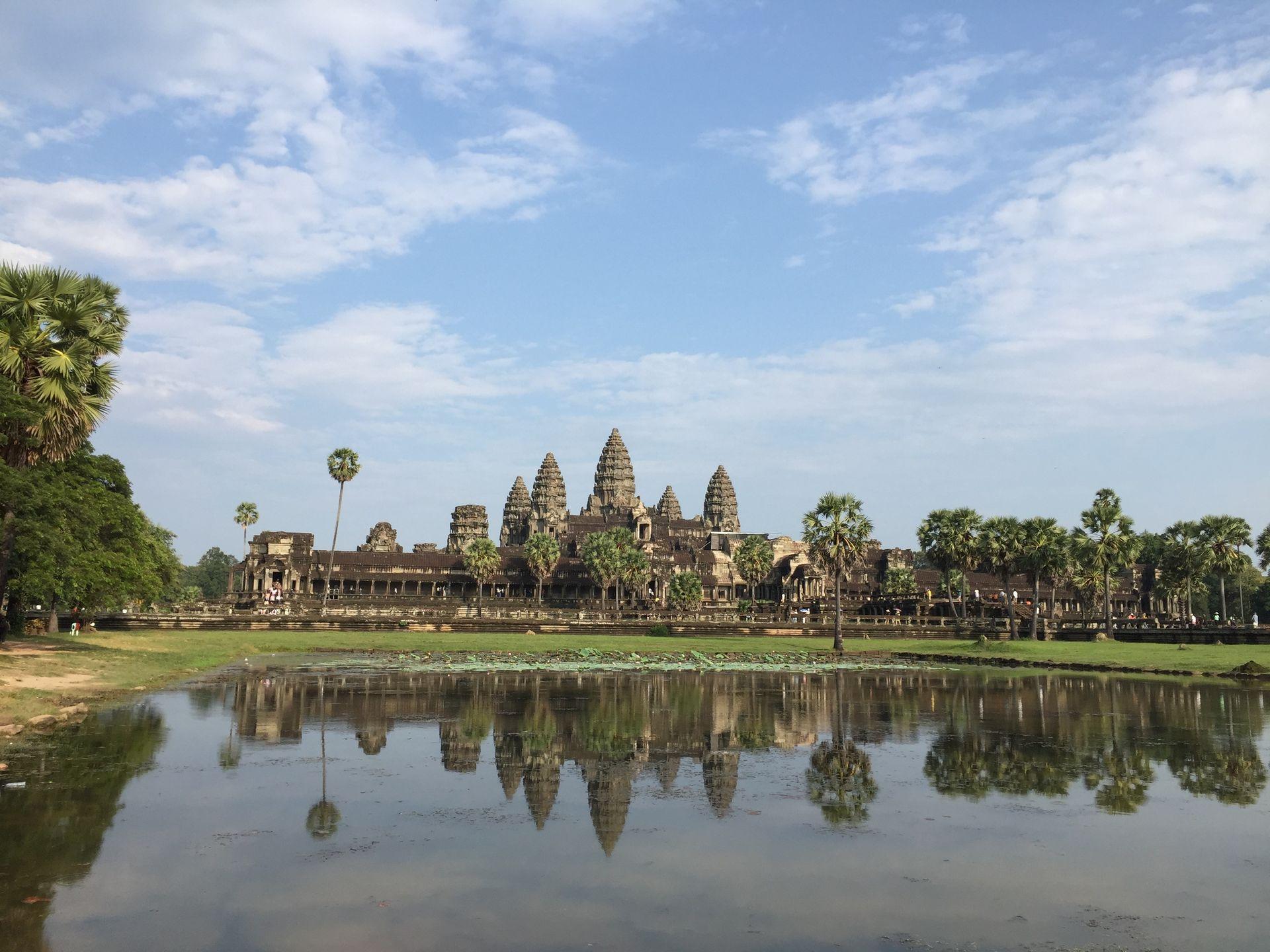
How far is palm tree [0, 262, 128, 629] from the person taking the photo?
32.4 metres

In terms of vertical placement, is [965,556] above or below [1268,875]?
above

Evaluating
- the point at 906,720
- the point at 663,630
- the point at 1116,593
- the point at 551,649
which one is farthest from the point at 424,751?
the point at 1116,593

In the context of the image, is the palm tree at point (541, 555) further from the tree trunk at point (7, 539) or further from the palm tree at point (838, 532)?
the tree trunk at point (7, 539)

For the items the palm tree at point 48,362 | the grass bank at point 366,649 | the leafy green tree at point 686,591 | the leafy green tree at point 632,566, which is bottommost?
the grass bank at point 366,649

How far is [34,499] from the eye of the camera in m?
33.8

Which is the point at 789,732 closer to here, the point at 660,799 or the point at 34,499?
the point at 660,799

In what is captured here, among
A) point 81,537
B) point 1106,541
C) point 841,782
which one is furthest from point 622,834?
point 1106,541

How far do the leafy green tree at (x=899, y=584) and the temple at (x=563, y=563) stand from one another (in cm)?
255

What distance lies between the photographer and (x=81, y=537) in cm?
4019

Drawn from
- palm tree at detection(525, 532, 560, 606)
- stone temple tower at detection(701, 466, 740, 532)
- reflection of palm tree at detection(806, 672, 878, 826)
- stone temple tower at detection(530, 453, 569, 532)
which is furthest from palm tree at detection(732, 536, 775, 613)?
reflection of palm tree at detection(806, 672, 878, 826)

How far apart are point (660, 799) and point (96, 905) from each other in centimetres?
850

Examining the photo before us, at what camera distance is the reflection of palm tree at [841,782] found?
15.5 meters

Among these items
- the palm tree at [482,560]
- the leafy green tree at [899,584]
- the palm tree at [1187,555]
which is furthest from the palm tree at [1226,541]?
the palm tree at [482,560]

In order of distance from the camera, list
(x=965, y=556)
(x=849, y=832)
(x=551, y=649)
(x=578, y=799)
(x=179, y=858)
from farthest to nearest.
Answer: (x=965, y=556)
(x=551, y=649)
(x=578, y=799)
(x=849, y=832)
(x=179, y=858)
